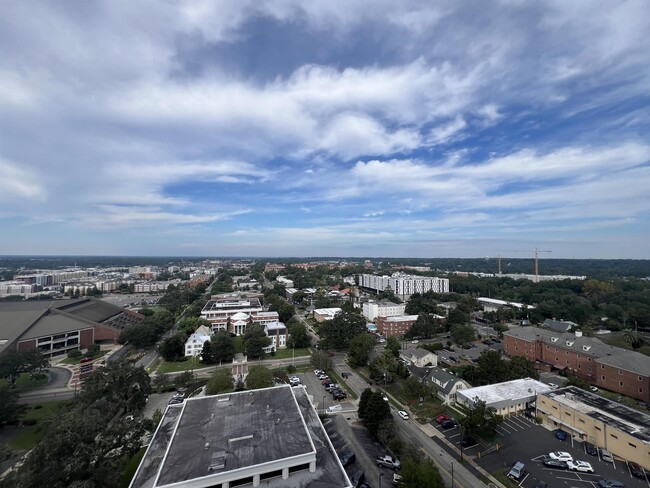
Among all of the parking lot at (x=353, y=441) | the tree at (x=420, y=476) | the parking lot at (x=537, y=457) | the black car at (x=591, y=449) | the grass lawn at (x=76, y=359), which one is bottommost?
the grass lawn at (x=76, y=359)

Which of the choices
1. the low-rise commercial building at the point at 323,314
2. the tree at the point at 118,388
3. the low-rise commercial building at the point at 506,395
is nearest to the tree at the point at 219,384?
the tree at the point at 118,388

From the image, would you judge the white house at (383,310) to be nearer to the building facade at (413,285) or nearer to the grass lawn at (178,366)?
the building facade at (413,285)

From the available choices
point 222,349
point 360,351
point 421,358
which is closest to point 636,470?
point 421,358

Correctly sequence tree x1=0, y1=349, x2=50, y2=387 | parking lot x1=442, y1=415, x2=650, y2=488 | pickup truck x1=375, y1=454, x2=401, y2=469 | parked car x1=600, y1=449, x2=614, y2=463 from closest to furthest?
1. parking lot x1=442, y1=415, x2=650, y2=488
2. pickup truck x1=375, y1=454, x2=401, y2=469
3. parked car x1=600, y1=449, x2=614, y2=463
4. tree x1=0, y1=349, x2=50, y2=387

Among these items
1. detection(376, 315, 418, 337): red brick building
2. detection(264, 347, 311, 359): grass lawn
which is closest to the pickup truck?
detection(264, 347, 311, 359): grass lawn

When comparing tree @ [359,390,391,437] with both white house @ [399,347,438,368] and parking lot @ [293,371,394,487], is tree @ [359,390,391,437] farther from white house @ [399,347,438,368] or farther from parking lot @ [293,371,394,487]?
white house @ [399,347,438,368]

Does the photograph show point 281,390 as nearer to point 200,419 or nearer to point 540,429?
point 200,419

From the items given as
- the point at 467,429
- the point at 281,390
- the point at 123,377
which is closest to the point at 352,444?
the point at 281,390
